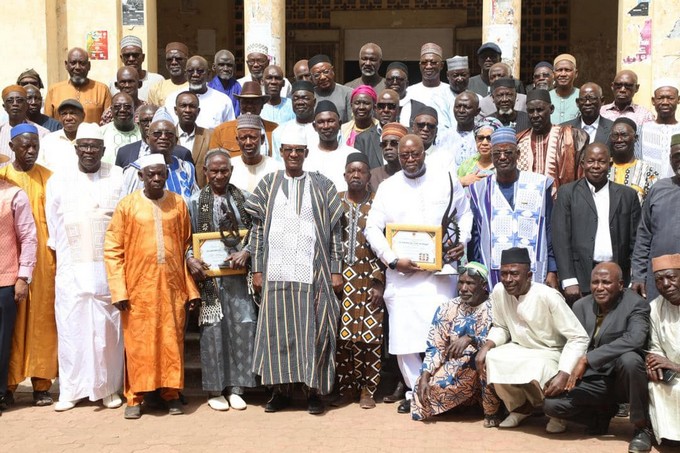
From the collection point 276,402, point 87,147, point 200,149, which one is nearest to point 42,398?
point 276,402

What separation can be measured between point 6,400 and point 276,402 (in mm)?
2075

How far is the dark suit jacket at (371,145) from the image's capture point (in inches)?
325

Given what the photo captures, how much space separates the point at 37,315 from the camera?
24.7 feet

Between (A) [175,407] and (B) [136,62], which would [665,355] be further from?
(B) [136,62]

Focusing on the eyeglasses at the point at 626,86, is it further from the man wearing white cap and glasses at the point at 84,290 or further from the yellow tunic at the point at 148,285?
the man wearing white cap and glasses at the point at 84,290

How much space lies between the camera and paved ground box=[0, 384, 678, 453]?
638 centimetres

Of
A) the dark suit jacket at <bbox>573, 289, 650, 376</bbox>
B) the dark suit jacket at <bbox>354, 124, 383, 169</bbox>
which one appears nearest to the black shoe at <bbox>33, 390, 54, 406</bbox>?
the dark suit jacket at <bbox>354, 124, 383, 169</bbox>

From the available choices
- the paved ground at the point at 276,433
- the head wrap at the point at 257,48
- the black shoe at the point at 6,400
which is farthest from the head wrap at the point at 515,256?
the head wrap at the point at 257,48

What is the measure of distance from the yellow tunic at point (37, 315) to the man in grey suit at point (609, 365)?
12.4ft

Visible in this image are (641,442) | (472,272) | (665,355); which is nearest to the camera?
(641,442)

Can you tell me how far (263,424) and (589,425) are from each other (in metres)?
2.25

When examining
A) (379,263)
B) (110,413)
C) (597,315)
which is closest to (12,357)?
(110,413)

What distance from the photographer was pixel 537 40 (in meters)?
15.9

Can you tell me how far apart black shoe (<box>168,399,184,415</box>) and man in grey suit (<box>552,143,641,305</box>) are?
2958 millimetres
